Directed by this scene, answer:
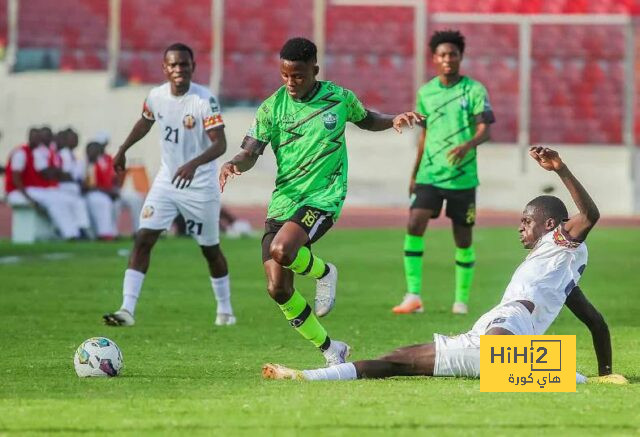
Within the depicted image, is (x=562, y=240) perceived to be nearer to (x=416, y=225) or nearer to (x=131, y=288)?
(x=131, y=288)

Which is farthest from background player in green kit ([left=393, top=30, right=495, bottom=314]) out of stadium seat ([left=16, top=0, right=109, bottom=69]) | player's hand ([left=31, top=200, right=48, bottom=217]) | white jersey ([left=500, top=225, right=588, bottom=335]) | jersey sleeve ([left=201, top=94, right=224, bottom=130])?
stadium seat ([left=16, top=0, right=109, bottom=69])

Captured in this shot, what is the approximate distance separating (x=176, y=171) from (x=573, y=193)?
456 centimetres

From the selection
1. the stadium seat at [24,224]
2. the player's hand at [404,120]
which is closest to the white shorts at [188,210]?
the player's hand at [404,120]

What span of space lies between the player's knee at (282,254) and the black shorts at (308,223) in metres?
0.25

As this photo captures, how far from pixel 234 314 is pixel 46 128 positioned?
464 inches

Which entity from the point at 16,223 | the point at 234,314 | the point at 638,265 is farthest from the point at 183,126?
the point at 16,223

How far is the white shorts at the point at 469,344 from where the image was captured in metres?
8.38

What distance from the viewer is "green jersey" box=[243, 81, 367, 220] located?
943 cm

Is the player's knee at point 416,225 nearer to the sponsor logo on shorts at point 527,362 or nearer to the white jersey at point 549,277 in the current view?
the white jersey at point 549,277

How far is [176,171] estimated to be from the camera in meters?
12.3

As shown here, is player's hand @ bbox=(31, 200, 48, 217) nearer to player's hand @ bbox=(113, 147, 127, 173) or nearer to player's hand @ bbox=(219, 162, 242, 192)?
player's hand @ bbox=(113, 147, 127, 173)

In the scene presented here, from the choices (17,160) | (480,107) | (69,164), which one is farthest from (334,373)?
(69,164)

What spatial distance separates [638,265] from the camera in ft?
68.5

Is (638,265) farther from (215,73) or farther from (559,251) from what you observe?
(215,73)
